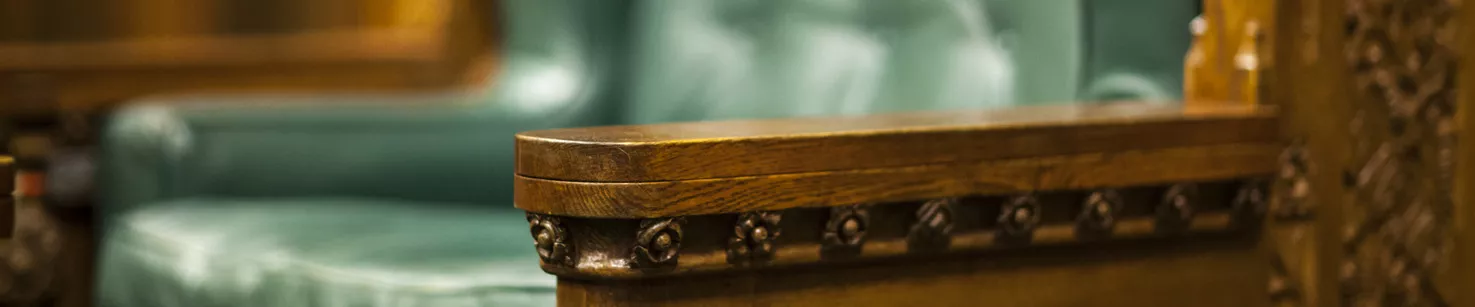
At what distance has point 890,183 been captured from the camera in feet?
3.39

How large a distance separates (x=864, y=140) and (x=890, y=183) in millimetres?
40

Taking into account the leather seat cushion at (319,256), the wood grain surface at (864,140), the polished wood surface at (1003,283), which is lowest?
the leather seat cushion at (319,256)

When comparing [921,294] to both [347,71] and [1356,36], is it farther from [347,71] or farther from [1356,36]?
[347,71]

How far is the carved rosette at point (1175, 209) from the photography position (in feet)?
3.91

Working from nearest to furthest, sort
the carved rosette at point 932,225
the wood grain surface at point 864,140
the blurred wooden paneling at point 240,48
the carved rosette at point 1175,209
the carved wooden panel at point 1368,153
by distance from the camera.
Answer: the wood grain surface at point 864,140, the carved rosette at point 932,225, the carved rosette at point 1175,209, the carved wooden panel at point 1368,153, the blurred wooden paneling at point 240,48

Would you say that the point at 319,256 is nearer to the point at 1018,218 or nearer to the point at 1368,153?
the point at 1018,218

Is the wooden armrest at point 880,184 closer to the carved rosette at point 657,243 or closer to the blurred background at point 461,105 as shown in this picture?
the carved rosette at point 657,243

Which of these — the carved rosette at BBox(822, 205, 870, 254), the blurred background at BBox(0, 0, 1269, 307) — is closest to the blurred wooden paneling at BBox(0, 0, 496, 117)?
the blurred background at BBox(0, 0, 1269, 307)

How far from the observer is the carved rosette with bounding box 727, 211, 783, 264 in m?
0.98

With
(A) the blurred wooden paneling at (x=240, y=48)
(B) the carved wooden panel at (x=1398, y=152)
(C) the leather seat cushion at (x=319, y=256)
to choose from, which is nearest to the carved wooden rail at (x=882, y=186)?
(B) the carved wooden panel at (x=1398, y=152)

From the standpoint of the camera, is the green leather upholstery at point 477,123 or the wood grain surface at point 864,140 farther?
the green leather upholstery at point 477,123

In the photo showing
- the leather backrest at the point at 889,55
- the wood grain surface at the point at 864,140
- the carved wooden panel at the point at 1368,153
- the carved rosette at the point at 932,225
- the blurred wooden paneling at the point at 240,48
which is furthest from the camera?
the blurred wooden paneling at the point at 240,48

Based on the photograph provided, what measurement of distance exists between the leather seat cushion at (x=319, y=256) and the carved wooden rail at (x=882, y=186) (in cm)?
35

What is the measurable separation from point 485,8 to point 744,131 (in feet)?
6.82
